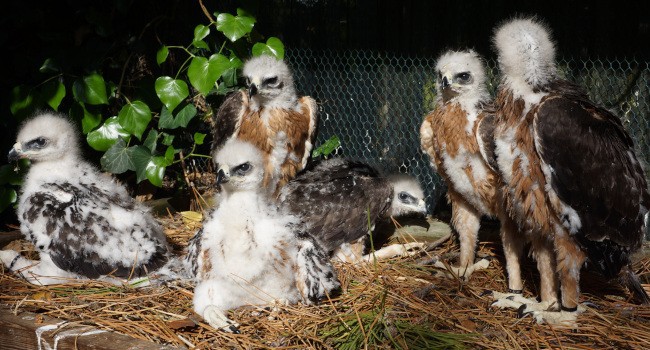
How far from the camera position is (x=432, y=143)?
4598 millimetres

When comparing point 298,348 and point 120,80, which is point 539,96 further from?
point 120,80

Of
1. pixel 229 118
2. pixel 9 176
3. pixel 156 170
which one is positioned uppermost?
pixel 229 118

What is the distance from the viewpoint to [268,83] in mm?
4930

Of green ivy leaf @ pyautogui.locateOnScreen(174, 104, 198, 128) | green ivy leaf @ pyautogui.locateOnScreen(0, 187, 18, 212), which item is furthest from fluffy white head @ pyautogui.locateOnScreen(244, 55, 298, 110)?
green ivy leaf @ pyautogui.locateOnScreen(0, 187, 18, 212)

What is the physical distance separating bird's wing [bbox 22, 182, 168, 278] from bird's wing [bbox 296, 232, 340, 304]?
1083 millimetres

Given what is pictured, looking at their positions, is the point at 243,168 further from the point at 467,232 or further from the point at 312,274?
the point at 467,232

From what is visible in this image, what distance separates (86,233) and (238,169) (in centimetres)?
114

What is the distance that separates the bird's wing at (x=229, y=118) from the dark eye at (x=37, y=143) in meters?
1.27

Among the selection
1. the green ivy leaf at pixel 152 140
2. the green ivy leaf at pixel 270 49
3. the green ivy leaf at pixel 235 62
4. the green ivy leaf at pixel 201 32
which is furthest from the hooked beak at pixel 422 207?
the green ivy leaf at pixel 152 140

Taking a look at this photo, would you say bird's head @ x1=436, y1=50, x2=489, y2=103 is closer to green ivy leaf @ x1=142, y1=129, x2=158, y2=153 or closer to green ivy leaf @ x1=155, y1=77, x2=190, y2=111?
green ivy leaf @ x1=155, y1=77, x2=190, y2=111

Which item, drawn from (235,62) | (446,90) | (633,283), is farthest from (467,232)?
(235,62)

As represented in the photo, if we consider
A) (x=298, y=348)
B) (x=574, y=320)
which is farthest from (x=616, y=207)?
(x=298, y=348)

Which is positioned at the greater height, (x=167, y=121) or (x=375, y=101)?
(x=375, y=101)

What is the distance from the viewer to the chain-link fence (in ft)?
18.9
